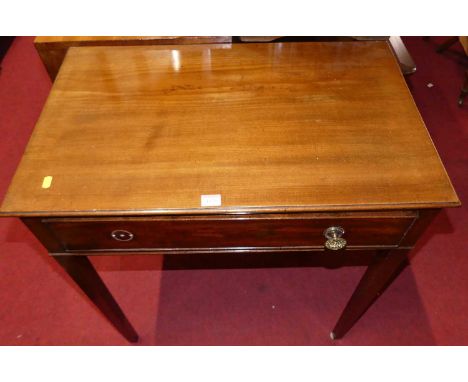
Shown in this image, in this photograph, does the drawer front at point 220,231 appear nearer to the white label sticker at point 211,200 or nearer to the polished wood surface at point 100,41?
the white label sticker at point 211,200

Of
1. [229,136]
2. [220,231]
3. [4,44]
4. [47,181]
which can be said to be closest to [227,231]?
[220,231]

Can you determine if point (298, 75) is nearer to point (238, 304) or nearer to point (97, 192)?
point (97, 192)

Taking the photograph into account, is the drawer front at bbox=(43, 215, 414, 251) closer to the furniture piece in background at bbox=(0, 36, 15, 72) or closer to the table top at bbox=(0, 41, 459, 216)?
the table top at bbox=(0, 41, 459, 216)

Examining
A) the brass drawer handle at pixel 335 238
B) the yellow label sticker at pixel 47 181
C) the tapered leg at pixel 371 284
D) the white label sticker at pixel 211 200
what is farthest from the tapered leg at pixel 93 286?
the tapered leg at pixel 371 284

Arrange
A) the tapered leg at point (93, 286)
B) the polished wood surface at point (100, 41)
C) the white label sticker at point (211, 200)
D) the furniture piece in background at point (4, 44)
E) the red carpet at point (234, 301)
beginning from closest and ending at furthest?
the white label sticker at point (211, 200) → the tapered leg at point (93, 286) → the polished wood surface at point (100, 41) → the red carpet at point (234, 301) → the furniture piece in background at point (4, 44)

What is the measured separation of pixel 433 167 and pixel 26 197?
90cm

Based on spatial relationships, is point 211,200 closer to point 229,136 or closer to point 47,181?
point 229,136

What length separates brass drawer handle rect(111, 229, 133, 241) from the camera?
0.89m

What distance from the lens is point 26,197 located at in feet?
2.75

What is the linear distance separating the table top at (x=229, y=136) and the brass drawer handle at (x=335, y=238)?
0.30ft

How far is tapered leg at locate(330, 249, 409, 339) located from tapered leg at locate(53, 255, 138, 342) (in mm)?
760

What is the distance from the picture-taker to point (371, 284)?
1.11 m

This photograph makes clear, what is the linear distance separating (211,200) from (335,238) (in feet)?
0.98

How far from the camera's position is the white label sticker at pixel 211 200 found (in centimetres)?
82
